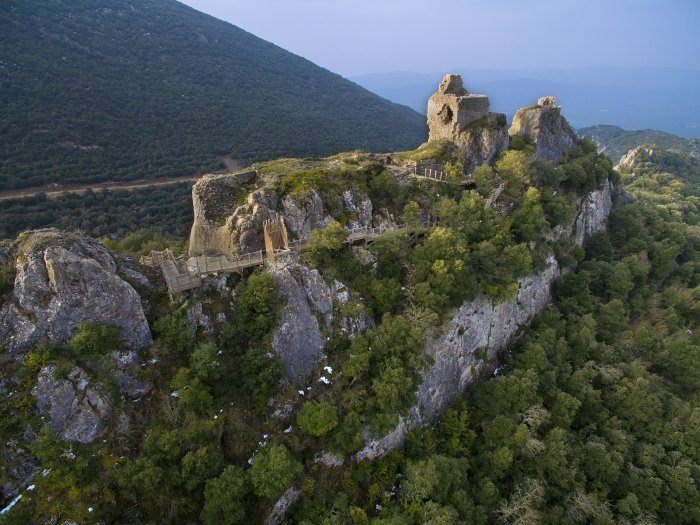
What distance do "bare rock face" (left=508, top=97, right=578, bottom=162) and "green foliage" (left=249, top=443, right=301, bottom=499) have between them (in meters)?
51.2

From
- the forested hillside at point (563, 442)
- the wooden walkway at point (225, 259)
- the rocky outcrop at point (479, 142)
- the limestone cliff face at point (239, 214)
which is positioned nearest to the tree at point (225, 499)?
the forested hillside at point (563, 442)

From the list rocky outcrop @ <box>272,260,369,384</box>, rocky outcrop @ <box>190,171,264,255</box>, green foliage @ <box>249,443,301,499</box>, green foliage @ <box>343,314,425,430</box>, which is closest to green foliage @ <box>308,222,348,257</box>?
rocky outcrop @ <box>272,260,369,384</box>

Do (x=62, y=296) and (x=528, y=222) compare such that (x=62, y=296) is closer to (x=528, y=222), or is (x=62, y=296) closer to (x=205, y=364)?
(x=205, y=364)

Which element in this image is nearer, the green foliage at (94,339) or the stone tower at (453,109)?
the green foliage at (94,339)

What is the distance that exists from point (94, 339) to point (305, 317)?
12.0m

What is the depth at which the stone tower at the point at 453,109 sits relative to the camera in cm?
4531

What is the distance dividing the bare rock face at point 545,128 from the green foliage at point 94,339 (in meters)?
53.9

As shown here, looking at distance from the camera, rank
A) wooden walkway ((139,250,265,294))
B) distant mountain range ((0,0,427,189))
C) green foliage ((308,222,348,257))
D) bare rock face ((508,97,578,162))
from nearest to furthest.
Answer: wooden walkway ((139,250,265,294)) < green foliage ((308,222,348,257)) < bare rock face ((508,97,578,162)) < distant mountain range ((0,0,427,189))

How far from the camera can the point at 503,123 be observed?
1885 inches

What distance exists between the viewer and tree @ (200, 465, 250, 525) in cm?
1819

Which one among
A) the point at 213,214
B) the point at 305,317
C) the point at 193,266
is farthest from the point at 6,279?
the point at 305,317

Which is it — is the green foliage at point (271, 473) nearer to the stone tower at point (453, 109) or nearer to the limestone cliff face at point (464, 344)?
the limestone cliff face at point (464, 344)

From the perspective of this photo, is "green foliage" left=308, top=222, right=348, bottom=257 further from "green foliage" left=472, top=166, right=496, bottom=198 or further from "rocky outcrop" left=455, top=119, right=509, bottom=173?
"rocky outcrop" left=455, top=119, right=509, bottom=173

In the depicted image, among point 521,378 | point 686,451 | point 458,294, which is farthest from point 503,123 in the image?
point 686,451
